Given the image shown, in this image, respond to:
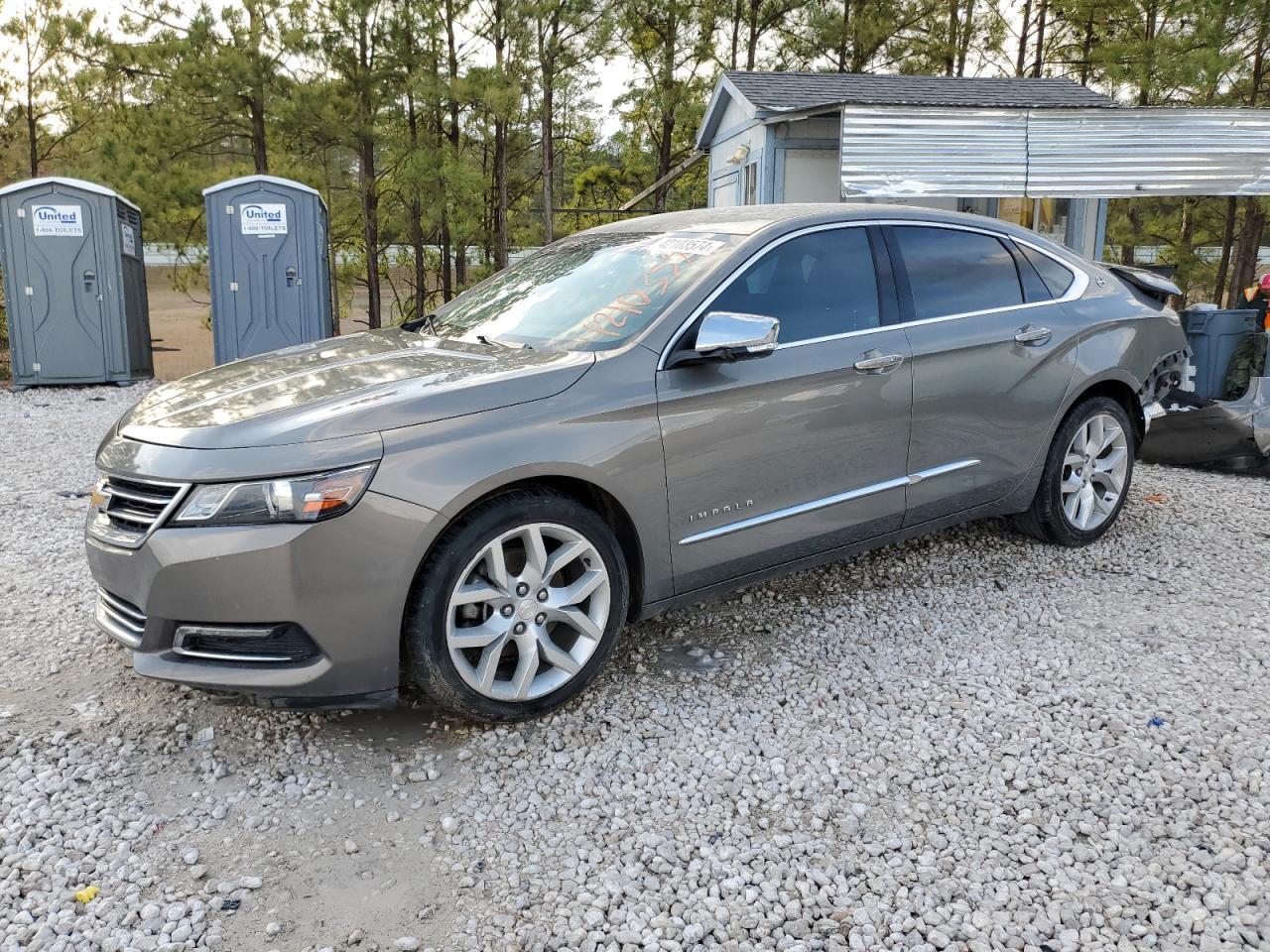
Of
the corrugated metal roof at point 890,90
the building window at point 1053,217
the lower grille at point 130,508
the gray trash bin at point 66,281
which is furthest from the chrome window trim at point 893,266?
the gray trash bin at point 66,281

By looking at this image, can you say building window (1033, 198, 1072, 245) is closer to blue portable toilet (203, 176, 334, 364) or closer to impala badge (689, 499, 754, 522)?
blue portable toilet (203, 176, 334, 364)

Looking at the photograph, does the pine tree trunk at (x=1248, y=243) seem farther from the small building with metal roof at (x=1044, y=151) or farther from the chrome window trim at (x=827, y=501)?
the chrome window trim at (x=827, y=501)

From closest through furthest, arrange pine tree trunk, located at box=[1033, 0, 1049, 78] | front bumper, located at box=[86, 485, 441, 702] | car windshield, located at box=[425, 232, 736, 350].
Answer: front bumper, located at box=[86, 485, 441, 702], car windshield, located at box=[425, 232, 736, 350], pine tree trunk, located at box=[1033, 0, 1049, 78]

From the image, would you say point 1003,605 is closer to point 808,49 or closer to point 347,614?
point 347,614

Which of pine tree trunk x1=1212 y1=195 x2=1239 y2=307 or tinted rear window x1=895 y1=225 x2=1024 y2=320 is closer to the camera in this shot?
tinted rear window x1=895 y1=225 x2=1024 y2=320

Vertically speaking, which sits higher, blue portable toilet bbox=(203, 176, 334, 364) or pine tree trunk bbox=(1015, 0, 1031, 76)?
pine tree trunk bbox=(1015, 0, 1031, 76)

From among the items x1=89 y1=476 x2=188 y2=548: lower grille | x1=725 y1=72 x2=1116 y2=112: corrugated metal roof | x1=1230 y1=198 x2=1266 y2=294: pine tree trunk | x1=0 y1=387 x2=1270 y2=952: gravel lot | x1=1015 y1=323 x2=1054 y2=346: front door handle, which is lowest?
x1=0 y1=387 x2=1270 y2=952: gravel lot

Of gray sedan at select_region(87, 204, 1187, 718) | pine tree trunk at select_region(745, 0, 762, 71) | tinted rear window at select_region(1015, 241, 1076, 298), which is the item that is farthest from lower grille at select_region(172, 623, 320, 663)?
pine tree trunk at select_region(745, 0, 762, 71)

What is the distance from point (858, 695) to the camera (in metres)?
3.38

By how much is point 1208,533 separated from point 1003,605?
5.87 ft

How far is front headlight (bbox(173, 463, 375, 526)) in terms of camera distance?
269cm

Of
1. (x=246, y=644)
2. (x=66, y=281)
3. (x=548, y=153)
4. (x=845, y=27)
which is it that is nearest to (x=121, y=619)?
(x=246, y=644)

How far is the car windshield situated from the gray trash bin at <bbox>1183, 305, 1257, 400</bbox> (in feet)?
17.6

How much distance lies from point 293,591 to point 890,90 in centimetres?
1117
